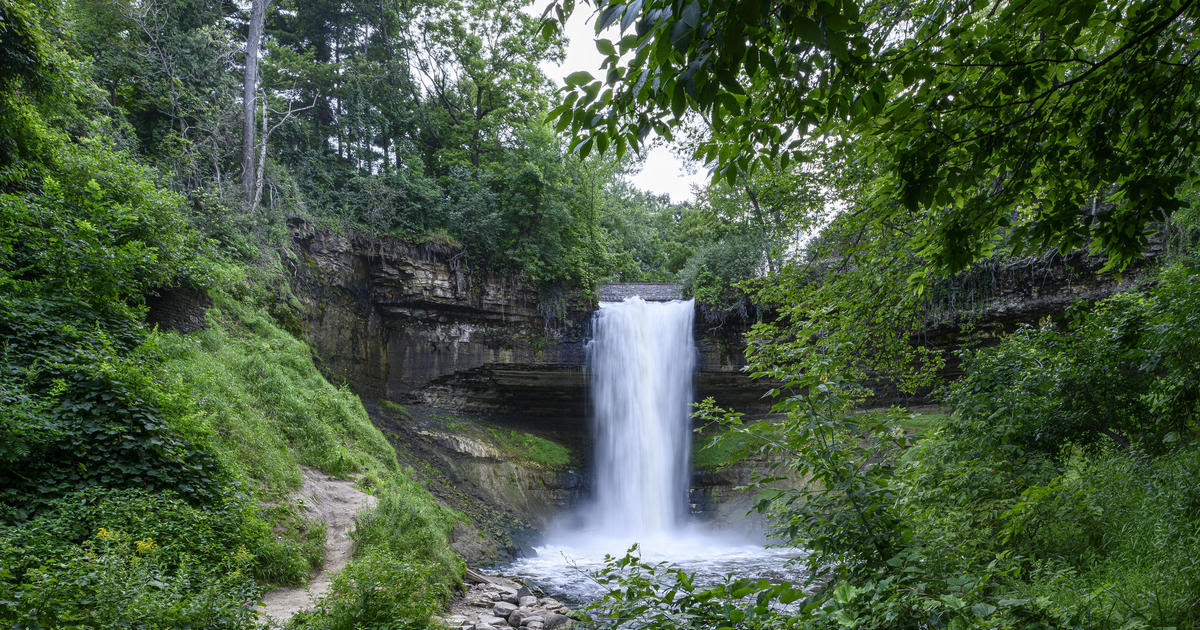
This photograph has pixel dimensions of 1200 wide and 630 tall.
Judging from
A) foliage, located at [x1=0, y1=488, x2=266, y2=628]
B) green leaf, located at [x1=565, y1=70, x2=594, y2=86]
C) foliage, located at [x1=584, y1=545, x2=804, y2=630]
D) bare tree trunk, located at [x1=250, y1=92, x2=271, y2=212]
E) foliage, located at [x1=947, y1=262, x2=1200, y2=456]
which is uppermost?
bare tree trunk, located at [x1=250, y1=92, x2=271, y2=212]

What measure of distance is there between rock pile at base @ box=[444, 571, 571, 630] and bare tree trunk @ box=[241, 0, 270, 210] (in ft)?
36.4

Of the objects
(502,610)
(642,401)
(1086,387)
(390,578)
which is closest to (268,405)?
(502,610)

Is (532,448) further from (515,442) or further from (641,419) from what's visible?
(641,419)

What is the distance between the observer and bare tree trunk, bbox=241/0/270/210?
1460 centimetres

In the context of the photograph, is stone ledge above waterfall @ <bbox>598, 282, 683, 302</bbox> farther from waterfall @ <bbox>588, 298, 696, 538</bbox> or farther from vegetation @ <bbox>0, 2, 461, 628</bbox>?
vegetation @ <bbox>0, 2, 461, 628</bbox>

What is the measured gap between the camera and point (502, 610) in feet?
25.4

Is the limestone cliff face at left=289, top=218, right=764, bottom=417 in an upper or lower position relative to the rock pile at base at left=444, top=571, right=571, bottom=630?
upper

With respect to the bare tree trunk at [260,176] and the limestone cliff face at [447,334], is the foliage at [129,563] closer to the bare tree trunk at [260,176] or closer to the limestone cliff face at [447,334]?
the bare tree trunk at [260,176]

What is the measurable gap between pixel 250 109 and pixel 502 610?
1438cm

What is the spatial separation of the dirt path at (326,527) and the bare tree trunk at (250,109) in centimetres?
837

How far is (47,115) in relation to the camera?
8.84 m

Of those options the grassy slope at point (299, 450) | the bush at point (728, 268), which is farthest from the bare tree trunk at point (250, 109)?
the bush at point (728, 268)

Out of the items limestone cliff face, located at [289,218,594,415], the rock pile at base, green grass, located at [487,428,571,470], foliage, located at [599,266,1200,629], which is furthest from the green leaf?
green grass, located at [487,428,571,470]

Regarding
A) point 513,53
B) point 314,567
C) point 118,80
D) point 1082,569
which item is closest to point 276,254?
point 118,80
